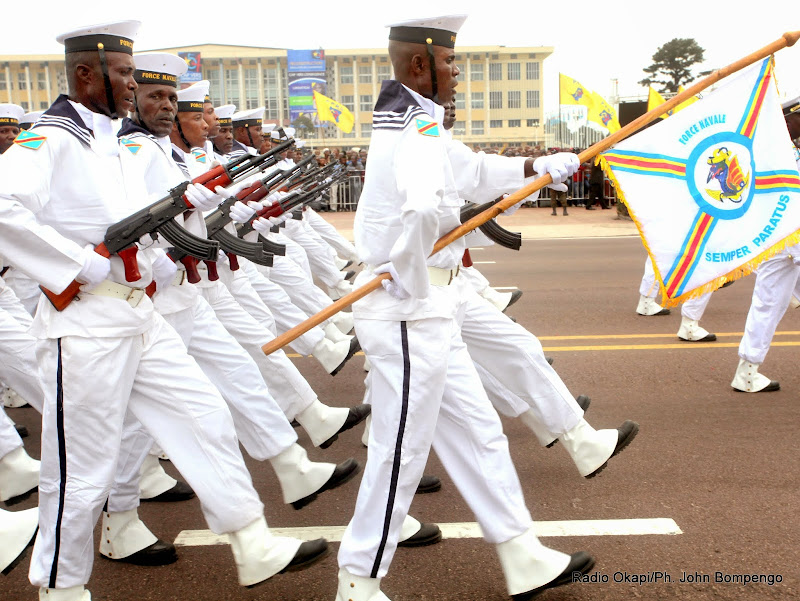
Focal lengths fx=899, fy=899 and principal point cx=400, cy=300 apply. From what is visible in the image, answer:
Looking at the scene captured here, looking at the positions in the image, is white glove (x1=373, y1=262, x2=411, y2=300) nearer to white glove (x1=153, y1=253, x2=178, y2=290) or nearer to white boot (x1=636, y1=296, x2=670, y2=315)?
white glove (x1=153, y1=253, x2=178, y2=290)

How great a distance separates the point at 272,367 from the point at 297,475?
0.91 meters

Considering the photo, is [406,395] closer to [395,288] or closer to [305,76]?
[395,288]

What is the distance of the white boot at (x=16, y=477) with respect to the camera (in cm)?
443

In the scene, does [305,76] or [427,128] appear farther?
[305,76]

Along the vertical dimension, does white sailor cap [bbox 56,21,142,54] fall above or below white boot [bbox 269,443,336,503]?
above

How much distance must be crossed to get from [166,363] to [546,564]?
5.06ft

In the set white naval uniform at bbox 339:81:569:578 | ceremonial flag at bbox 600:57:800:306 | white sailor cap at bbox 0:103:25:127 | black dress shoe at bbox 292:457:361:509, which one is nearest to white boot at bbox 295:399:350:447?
black dress shoe at bbox 292:457:361:509

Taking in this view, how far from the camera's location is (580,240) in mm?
16391

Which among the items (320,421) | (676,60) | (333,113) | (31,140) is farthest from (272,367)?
(676,60)

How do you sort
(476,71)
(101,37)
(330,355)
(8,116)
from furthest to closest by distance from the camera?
(476,71) < (8,116) < (330,355) < (101,37)

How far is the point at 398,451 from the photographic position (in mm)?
3137

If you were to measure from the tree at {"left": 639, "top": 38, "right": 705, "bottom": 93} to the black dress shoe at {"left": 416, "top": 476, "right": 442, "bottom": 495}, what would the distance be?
61.1m

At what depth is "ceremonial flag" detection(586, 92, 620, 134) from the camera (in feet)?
66.0

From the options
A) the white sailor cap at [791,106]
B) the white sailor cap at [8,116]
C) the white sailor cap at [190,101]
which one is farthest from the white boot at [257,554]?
the white sailor cap at [8,116]
